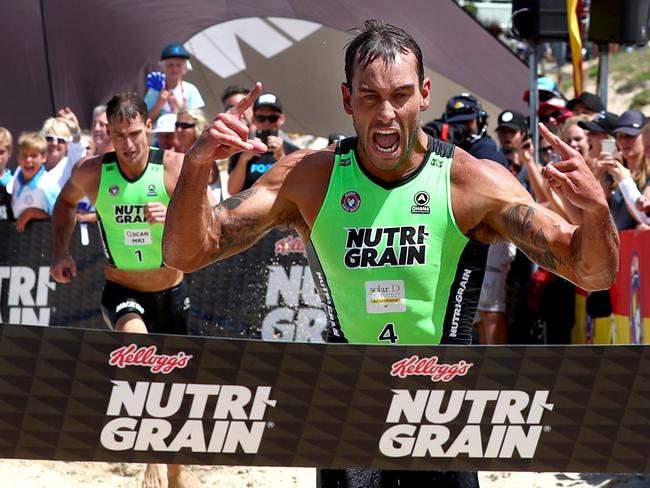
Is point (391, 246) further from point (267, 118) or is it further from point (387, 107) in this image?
point (267, 118)

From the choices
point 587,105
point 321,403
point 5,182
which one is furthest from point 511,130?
point 321,403

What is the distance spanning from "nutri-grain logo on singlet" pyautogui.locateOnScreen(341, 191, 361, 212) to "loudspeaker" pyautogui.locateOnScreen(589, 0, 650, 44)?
568 cm

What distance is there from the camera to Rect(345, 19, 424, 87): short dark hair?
350 centimetres

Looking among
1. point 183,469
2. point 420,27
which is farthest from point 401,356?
point 420,27

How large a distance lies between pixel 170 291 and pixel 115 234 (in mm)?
490

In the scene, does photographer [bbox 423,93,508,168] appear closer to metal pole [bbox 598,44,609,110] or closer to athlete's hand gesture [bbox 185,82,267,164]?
metal pole [bbox 598,44,609,110]

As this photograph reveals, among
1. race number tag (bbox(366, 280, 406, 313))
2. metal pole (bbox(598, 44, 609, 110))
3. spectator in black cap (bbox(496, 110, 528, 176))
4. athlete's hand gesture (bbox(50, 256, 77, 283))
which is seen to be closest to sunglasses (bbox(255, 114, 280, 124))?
spectator in black cap (bbox(496, 110, 528, 176))

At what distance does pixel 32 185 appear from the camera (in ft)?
30.3

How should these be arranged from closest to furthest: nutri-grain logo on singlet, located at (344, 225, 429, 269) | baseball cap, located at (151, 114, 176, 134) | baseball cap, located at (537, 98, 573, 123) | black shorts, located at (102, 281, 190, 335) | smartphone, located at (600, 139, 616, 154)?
nutri-grain logo on singlet, located at (344, 225, 429, 269), black shorts, located at (102, 281, 190, 335), smartphone, located at (600, 139, 616, 154), baseball cap, located at (151, 114, 176, 134), baseball cap, located at (537, 98, 573, 123)

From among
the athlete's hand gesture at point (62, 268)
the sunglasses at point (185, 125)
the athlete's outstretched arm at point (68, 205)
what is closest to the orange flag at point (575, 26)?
the sunglasses at point (185, 125)

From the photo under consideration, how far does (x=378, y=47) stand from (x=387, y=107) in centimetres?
21

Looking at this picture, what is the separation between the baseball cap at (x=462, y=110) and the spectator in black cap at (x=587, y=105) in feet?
3.31

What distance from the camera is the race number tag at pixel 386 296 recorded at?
3602mm

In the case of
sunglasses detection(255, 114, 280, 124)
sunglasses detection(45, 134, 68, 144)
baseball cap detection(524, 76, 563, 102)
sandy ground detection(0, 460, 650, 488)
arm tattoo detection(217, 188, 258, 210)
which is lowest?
sandy ground detection(0, 460, 650, 488)
